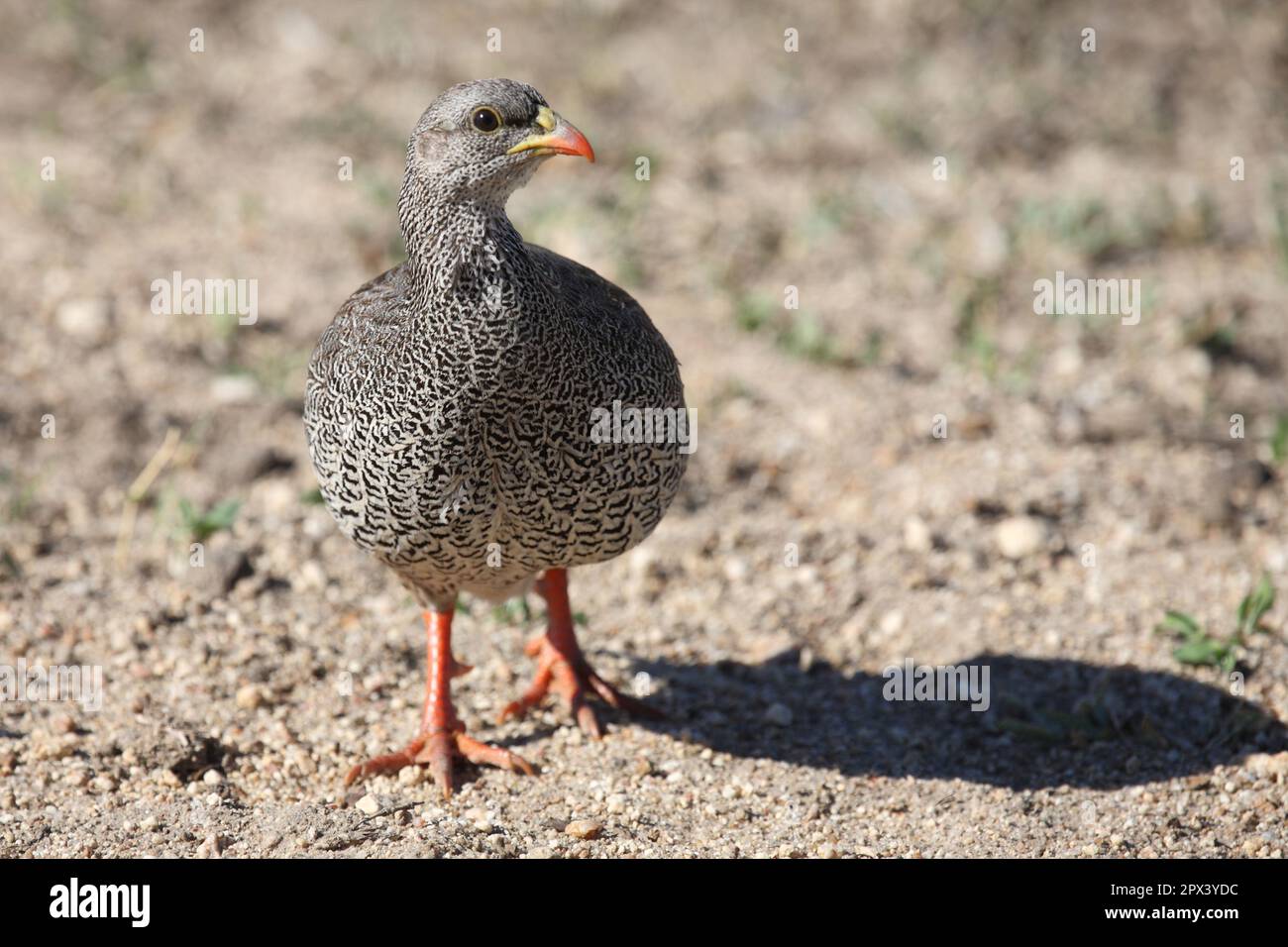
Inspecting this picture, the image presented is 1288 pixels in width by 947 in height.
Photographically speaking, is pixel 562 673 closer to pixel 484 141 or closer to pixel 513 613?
pixel 513 613

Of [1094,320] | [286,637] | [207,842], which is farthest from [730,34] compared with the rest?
[207,842]

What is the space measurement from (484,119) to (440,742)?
82.5 inches

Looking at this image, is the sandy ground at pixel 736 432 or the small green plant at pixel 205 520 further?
the small green plant at pixel 205 520

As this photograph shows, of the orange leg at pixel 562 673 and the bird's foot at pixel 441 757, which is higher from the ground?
the orange leg at pixel 562 673

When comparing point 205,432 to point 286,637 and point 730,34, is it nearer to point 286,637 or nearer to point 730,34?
point 286,637

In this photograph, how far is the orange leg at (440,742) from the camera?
5.01 m

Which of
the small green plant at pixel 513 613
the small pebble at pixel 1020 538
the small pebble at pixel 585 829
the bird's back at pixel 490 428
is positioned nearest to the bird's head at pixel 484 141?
the bird's back at pixel 490 428

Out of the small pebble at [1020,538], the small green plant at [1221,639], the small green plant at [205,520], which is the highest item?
the small green plant at [205,520]

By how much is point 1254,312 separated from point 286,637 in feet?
18.6

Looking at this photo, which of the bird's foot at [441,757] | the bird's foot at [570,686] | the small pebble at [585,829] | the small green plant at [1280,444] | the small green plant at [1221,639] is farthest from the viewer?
the small green plant at [1280,444]

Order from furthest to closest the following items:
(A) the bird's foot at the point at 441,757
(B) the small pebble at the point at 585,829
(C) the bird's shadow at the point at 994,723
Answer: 1. (C) the bird's shadow at the point at 994,723
2. (A) the bird's foot at the point at 441,757
3. (B) the small pebble at the point at 585,829

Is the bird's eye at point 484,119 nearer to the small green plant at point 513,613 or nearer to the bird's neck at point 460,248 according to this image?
the bird's neck at point 460,248

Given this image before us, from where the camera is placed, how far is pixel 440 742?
5059mm

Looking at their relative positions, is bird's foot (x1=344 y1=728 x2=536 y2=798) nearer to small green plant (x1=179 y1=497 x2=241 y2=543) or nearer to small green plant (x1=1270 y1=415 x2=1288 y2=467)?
small green plant (x1=179 y1=497 x2=241 y2=543)
